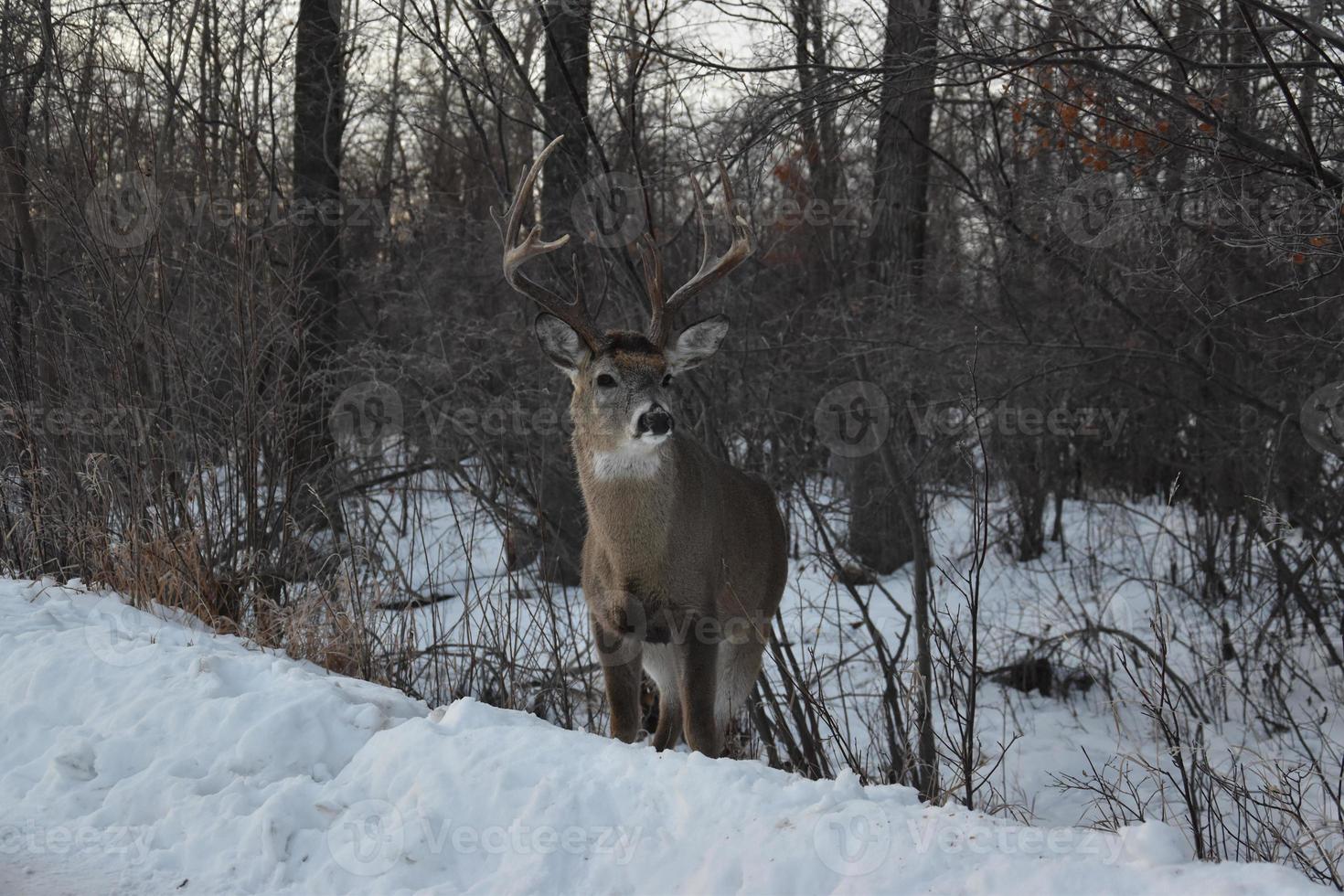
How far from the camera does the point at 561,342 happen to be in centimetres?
565

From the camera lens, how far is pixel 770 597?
242 inches

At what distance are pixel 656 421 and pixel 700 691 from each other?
4.05 ft

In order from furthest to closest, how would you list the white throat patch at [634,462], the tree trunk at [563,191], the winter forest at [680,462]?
→ the tree trunk at [563,191]
the white throat patch at [634,462]
the winter forest at [680,462]

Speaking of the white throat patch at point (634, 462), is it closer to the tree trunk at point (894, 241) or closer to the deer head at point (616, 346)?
the deer head at point (616, 346)

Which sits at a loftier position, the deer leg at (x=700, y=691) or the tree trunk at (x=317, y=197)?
the tree trunk at (x=317, y=197)

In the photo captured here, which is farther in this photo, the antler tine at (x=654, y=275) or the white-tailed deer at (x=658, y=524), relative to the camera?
the antler tine at (x=654, y=275)

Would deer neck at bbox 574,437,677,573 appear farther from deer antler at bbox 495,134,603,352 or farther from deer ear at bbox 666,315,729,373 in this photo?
deer antler at bbox 495,134,603,352

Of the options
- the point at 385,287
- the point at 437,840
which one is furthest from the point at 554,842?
the point at 385,287

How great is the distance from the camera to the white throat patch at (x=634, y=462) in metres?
5.37

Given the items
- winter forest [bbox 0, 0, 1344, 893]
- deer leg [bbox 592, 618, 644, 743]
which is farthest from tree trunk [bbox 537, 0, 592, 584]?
deer leg [bbox 592, 618, 644, 743]

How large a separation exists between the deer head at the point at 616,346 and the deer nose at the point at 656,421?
12 centimetres

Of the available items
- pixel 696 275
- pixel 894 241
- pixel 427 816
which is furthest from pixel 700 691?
pixel 894 241

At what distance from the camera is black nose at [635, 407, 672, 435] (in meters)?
5.08

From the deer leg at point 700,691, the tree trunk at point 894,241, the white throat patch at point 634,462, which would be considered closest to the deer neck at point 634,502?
the white throat patch at point 634,462
